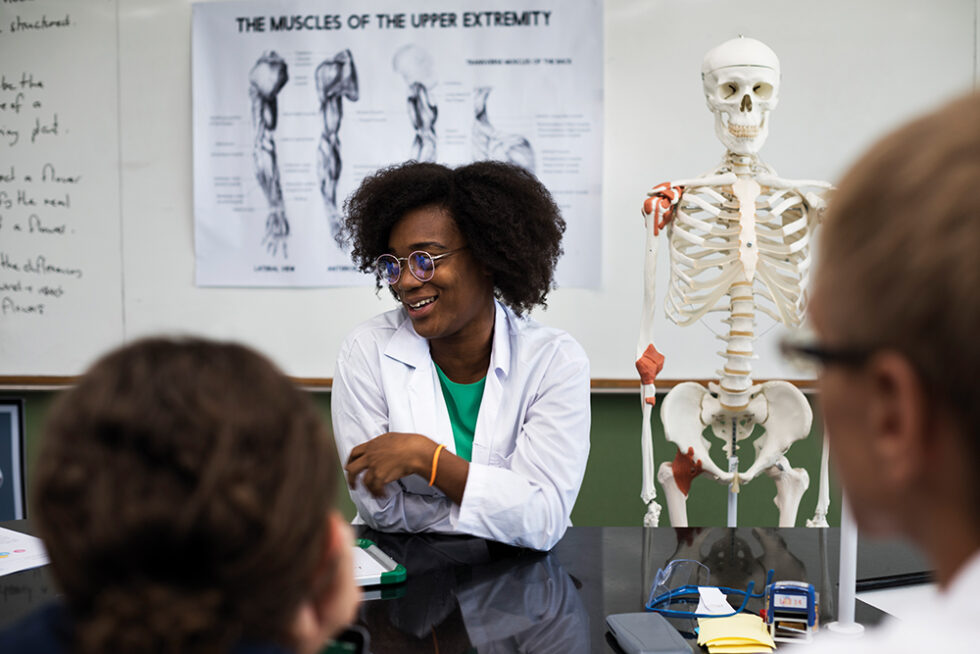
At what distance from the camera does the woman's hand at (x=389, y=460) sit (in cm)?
171

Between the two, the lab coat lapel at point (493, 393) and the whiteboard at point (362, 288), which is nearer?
the lab coat lapel at point (493, 393)

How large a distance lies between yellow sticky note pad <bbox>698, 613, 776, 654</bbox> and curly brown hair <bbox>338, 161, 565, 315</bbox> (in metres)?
1.11

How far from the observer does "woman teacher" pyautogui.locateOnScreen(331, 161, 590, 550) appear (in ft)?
6.12

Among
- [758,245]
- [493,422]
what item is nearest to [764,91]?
[758,245]

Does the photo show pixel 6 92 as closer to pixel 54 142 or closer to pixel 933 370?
pixel 54 142

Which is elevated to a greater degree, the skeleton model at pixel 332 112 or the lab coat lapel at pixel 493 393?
the skeleton model at pixel 332 112

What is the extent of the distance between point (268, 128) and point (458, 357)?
165 cm

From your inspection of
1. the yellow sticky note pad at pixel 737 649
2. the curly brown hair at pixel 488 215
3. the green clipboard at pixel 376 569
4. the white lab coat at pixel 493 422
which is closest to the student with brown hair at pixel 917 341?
the yellow sticky note pad at pixel 737 649

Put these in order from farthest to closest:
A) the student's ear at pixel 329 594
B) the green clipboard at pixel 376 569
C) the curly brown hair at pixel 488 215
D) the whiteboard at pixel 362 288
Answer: the whiteboard at pixel 362 288 < the curly brown hair at pixel 488 215 < the green clipboard at pixel 376 569 < the student's ear at pixel 329 594

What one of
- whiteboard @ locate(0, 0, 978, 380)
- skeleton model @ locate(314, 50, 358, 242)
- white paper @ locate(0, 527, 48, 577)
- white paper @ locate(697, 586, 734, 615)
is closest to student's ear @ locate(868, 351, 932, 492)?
white paper @ locate(697, 586, 734, 615)

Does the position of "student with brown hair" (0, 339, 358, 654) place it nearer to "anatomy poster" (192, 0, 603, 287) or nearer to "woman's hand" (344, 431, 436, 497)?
"woman's hand" (344, 431, 436, 497)

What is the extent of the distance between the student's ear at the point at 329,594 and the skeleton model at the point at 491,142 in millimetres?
2707

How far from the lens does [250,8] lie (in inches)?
130

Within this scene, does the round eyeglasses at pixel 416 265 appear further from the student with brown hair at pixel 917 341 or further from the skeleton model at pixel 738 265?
the student with brown hair at pixel 917 341
